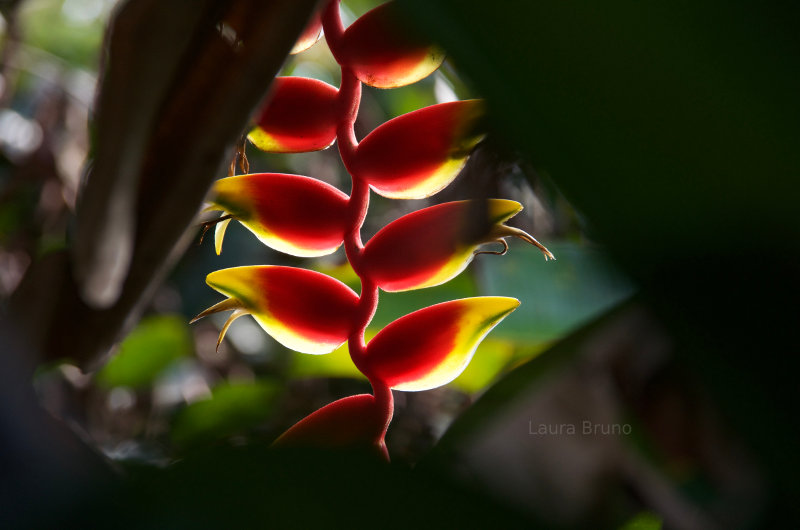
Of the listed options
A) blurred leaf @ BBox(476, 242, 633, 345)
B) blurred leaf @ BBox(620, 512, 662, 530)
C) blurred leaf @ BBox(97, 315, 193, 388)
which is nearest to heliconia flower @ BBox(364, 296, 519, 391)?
blurred leaf @ BBox(620, 512, 662, 530)

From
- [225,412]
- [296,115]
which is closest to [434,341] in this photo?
[296,115]

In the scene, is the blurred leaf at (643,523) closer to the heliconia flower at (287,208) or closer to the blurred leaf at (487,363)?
the heliconia flower at (287,208)

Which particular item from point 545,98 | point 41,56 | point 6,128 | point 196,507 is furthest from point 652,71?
point 41,56

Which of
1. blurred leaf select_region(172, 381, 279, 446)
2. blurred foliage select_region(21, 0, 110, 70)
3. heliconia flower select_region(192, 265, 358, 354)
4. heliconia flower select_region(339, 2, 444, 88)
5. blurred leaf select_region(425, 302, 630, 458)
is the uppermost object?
heliconia flower select_region(339, 2, 444, 88)

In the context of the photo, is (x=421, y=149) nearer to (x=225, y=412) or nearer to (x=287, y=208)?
(x=287, y=208)

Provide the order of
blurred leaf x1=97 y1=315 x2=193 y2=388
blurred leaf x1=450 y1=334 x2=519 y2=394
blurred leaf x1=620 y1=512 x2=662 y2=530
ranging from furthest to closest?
1. blurred leaf x1=97 y1=315 x2=193 y2=388
2. blurred leaf x1=450 y1=334 x2=519 y2=394
3. blurred leaf x1=620 y1=512 x2=662 y2=530

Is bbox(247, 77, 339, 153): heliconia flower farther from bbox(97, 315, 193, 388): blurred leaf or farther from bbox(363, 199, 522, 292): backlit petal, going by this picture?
bbox(97, 315, 193, 388): blurred leaf

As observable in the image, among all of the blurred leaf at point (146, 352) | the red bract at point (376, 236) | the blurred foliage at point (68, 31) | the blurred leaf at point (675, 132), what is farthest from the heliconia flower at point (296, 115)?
the blurred foliage at point (68, 31)
